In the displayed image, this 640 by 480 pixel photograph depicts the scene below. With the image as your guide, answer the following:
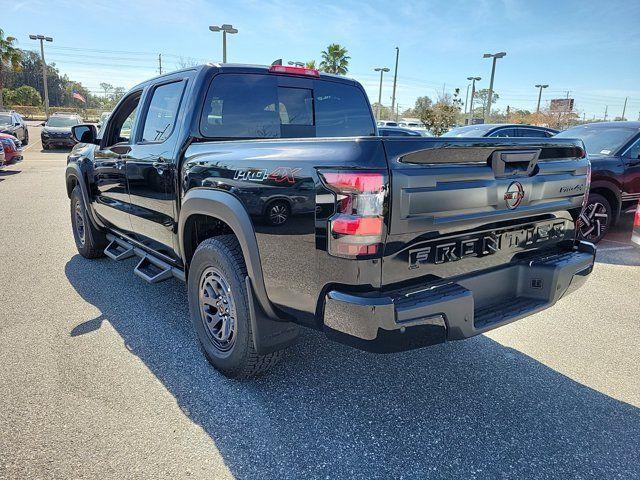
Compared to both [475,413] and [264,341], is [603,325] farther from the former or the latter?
[264,341]

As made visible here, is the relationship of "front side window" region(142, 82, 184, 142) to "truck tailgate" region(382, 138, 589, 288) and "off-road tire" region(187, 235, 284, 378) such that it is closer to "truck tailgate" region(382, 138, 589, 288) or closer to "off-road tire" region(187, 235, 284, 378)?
"off-road tire" region(187, 235, 284, 378)

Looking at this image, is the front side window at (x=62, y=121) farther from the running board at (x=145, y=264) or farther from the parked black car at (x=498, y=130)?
the running board at (x=145, y=264)

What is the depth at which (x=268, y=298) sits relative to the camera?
7.98 feet

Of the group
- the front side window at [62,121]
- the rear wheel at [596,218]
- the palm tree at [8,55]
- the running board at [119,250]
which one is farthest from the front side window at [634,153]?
the palm tree at [8,55]

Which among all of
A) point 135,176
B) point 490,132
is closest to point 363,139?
point 135,176

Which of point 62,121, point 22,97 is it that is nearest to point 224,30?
point 62,121

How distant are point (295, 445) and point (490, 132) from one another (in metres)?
9.13

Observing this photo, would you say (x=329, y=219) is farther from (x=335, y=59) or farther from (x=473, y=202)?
(x=335, y=59)

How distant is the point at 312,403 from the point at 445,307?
1085 mm

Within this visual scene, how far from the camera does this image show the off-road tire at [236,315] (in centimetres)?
262

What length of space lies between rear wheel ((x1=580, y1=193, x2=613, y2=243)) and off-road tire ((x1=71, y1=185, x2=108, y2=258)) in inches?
246

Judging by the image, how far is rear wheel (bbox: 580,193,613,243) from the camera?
619cm

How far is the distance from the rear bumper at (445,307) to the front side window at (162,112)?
2153mm

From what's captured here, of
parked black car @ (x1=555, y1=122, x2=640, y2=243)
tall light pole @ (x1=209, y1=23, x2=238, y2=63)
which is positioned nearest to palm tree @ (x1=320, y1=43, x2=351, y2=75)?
tall light pole @ (x1=209, y1=23, x2=238, y2=63)
